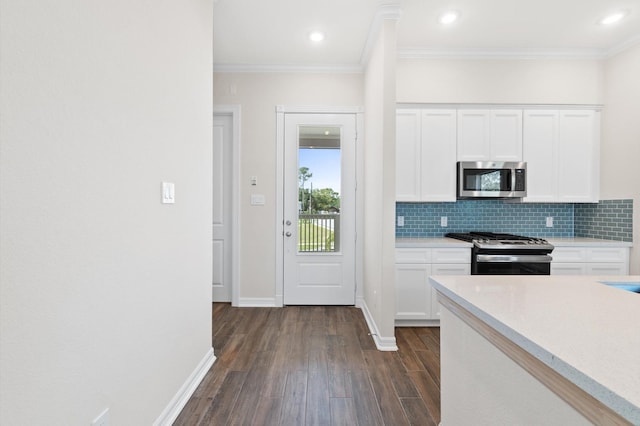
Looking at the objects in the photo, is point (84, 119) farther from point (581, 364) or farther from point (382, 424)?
point (382, 424)

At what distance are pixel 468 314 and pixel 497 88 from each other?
10.3 feet

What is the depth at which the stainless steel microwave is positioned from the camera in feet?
11.2

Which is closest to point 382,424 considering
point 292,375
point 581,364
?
point 292,375

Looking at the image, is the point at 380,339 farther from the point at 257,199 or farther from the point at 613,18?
the point at 613,18

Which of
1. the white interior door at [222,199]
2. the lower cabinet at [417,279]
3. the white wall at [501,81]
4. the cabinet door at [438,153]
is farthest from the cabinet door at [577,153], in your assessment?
the white interior door at [222,199]

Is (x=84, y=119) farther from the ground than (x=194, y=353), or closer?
farther from the ground

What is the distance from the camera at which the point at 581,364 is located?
67 cm

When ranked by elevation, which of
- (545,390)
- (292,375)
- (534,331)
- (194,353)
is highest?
(534,331)

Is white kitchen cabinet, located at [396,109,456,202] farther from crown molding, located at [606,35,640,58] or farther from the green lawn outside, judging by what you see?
crown molding, located at [606,35,640,58]

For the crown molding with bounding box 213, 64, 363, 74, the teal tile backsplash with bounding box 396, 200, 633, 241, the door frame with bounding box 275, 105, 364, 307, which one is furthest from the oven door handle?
the crown molding with bounding box 213, 64, 363, 74

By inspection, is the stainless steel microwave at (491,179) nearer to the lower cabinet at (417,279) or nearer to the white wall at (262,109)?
the lower cabinet at (417,279)

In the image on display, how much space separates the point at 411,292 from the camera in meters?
3.21

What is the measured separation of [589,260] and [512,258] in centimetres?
94

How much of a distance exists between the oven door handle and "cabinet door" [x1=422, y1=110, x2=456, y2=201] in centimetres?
74
